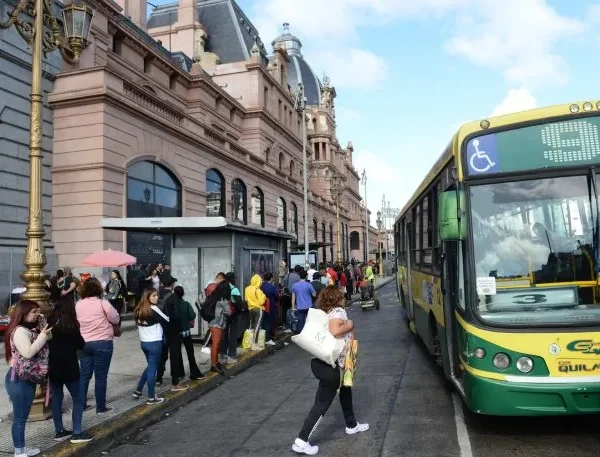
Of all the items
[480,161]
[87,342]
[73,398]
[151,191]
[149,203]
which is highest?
[151,191]

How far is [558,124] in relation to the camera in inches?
219

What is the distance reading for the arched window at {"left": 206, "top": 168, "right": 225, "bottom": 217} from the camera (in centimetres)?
2745

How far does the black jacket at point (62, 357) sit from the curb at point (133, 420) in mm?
725

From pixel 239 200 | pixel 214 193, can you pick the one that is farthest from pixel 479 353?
pixel 239 200

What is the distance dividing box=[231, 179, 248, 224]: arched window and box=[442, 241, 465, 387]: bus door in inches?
953

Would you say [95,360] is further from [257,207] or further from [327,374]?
[257,207]

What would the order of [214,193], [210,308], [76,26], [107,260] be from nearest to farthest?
[76,26] < [210,308] < [107,260] < [214,193]

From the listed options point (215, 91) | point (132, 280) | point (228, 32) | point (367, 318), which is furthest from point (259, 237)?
point (228, 32)

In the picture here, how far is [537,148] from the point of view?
5555 mm

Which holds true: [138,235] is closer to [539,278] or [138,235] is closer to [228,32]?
[539,278]

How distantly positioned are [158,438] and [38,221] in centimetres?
332

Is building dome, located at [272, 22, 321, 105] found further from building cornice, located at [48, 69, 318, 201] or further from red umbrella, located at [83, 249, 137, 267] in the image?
red umbrella, located at [83, 249, 137, 267]

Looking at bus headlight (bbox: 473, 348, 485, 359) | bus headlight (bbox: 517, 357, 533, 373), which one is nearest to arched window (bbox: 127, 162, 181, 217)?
bus headlight (bbox: 473, 348, 485, 359)

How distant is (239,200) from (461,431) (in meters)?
27.0
